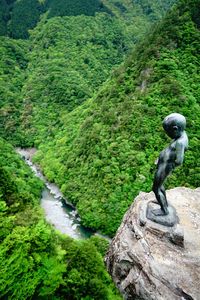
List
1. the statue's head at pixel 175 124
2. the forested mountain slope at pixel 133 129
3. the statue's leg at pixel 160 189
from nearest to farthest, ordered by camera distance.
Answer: the statue's head at pixel 175 124
the statue's leg at pixel 160 189
the forested mountain slope at pixel 133 129

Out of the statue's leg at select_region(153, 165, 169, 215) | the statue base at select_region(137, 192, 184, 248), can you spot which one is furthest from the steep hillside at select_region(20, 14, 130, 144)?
the statue's leg at select_region(153, 165, 169, 215)

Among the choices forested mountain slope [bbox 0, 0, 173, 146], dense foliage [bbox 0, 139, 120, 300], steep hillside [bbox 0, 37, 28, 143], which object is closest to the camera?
dense foliage [bbox 0, 139, 120, 300]

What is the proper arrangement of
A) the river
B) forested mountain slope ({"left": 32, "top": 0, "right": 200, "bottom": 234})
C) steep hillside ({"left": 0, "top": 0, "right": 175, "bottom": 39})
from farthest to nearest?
steep hillside ({"left": 0, "top": 0, "right": 175, "bottom": 39}), forested mountain slope ({"left": 32, "top": 0, "right": 200, "bottom": 234}), the river

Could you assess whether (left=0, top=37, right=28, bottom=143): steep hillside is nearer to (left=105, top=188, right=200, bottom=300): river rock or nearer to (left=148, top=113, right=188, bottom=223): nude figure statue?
(left=105, top=188, right=200, bottom=300): river rock

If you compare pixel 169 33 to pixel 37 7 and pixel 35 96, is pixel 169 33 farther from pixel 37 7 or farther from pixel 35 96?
pixel 37 7

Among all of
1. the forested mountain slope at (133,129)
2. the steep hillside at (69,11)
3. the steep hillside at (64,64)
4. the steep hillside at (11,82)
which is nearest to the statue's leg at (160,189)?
the forested mountain slope at (133,129)

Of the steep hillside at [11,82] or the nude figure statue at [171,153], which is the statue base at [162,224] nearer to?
the nude figure statue at [171,153]

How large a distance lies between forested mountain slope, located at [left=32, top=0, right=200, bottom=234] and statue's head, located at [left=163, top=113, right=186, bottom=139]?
3550 cm

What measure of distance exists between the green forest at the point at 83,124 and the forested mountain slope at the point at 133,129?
0.17 meters

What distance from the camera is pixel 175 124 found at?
19.8 m

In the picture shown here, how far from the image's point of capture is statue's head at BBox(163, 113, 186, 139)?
19781 mm

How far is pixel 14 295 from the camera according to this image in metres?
21.8

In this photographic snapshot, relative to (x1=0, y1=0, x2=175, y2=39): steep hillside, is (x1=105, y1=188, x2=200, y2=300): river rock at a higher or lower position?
higher

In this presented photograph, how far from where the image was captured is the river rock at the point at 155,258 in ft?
62.8
